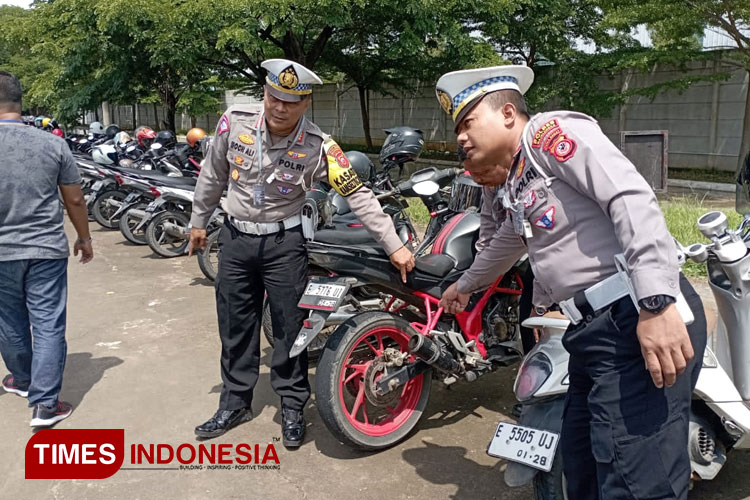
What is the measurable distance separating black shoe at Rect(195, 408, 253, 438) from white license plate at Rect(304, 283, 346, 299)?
830 millimetres

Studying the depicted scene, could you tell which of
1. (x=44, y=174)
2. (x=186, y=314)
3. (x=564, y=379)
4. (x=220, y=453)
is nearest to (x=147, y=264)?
(x=186, y=314)

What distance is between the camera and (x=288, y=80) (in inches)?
128

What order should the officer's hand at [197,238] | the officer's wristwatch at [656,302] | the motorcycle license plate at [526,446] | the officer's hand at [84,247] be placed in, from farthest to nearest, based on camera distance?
1. the officer's hand at [84,247]
2. the officer's hand at [197,238]
3. the motorcycle license plate at [526,446]
4. the officer's wristwatch at [656,302]

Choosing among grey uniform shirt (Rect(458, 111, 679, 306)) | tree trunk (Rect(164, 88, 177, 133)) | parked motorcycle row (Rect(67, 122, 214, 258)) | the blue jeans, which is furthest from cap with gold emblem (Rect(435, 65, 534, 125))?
tree trunk (Rect(164, 88, 177, 133))

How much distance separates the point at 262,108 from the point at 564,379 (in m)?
2.00

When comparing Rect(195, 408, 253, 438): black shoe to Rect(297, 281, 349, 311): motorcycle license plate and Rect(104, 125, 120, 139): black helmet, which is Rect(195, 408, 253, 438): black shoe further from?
Rect(104, 125, 120, 139): black helmet

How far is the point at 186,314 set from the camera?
574 cm

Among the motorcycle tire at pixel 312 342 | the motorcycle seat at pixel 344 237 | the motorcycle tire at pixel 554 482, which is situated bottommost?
the motorcycle tire at pixel 312 342

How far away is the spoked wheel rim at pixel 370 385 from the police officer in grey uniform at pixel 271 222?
31 cm

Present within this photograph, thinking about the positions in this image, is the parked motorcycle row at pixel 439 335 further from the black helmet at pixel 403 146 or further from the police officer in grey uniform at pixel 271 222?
the police officer in grey uniform at pixel 271 222

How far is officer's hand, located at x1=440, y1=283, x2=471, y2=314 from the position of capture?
9.34ft

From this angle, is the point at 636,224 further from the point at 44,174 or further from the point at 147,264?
the point at 147,264

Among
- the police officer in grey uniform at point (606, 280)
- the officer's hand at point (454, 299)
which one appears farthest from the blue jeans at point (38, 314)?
the police officer in grey uniform at point (606, 280)

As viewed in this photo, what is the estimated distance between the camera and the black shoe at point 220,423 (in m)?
3.55
